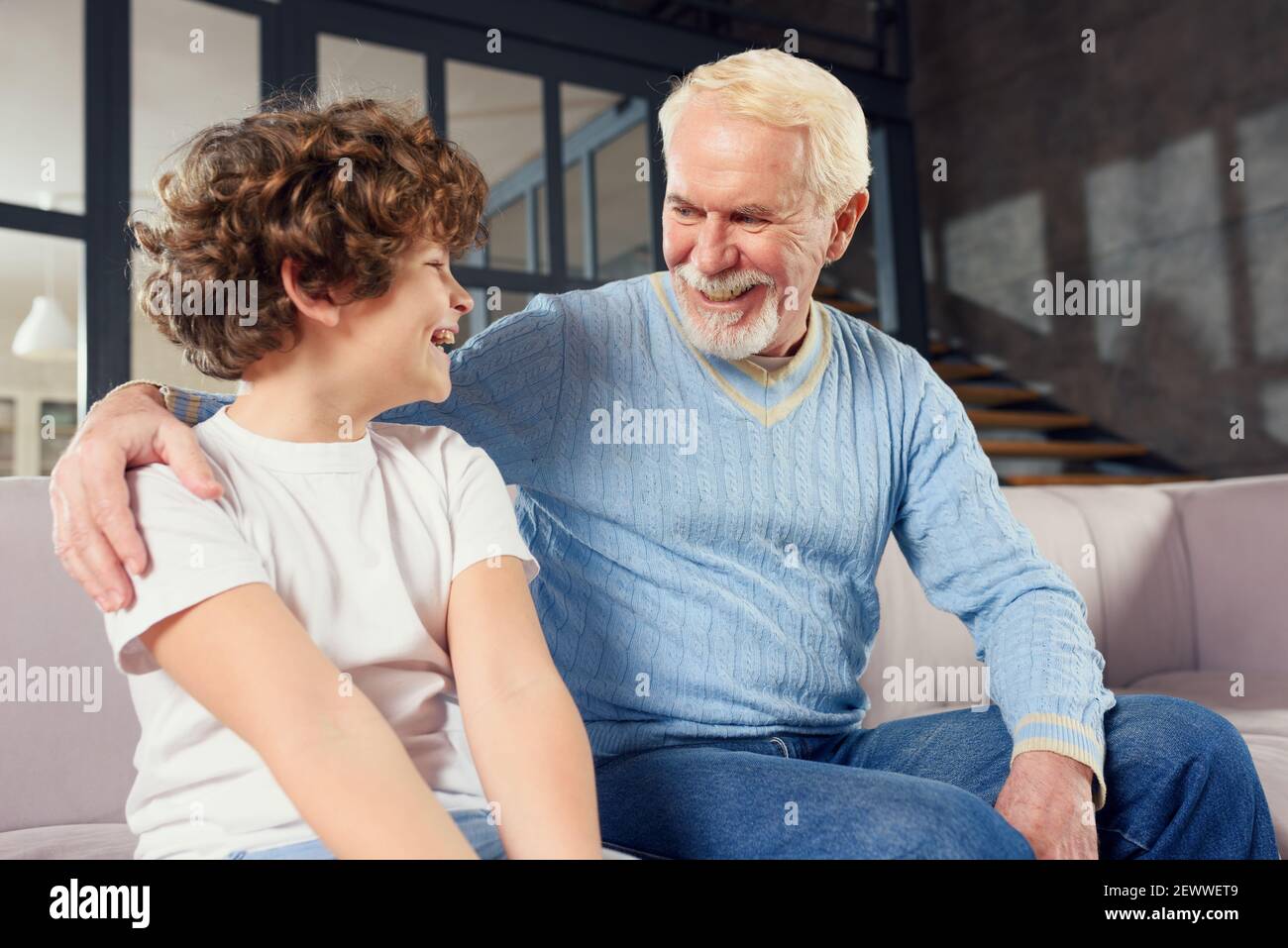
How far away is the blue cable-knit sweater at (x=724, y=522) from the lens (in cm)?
111

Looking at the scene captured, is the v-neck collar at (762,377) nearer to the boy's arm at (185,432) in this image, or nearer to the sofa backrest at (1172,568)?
the boy's arm at (185,432)

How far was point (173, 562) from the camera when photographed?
725 mm

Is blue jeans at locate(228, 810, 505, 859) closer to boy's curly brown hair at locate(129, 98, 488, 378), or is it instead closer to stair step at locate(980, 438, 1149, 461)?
boy's curly brown hair at locate(129, 98, 488, 378)

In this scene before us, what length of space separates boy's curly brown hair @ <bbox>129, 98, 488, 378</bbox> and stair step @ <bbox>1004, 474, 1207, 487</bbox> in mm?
3805

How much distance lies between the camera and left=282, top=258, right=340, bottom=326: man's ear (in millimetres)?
849

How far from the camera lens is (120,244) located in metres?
3.39

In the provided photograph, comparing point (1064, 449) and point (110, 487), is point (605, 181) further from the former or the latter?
point (110, 487)

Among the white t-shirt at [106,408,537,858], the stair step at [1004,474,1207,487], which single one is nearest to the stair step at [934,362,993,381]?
the stair step at [1004,474,1207,487]

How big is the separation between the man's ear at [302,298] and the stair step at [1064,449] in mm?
3969

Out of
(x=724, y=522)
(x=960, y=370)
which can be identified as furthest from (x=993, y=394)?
(x=724, y=522)

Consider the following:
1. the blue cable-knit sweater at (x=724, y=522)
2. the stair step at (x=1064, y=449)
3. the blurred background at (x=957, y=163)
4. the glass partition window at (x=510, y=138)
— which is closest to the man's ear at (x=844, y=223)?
the blue cable-knit sweater at (x=724, y=522)

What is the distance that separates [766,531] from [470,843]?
1.63 ft
